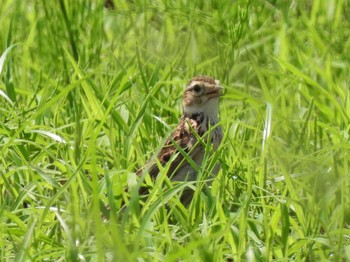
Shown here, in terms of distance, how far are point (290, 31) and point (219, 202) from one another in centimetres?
307

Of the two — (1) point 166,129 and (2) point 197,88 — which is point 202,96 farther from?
(1) point 166,129

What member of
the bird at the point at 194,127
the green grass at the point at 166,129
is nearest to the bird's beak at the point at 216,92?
the bird at the point at 194,127

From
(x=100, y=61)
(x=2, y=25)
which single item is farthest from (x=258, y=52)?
(x=2, y=25)

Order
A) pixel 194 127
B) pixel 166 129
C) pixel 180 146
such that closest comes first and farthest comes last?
pixel 180 146
pixel 166 129
pixel 194 127

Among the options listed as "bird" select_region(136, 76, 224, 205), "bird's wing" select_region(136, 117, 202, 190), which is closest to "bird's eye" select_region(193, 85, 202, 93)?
"bird" select_region(136, 76, 224, 205)

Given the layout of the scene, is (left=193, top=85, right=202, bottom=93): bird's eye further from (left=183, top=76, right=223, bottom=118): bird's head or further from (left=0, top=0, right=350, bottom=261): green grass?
(left=0, top=0, right=350, bottom=261): green grass

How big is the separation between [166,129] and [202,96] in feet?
1.00

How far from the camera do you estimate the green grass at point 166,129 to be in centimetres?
506

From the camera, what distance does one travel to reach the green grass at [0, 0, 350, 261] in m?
5.06

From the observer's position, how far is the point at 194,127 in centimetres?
669

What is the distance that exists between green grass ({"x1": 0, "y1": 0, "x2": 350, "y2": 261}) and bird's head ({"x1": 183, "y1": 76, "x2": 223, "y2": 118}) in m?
0.12

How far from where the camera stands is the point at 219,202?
5.46 meters

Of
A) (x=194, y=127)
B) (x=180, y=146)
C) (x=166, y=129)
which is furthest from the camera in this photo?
(x=194, y=127)

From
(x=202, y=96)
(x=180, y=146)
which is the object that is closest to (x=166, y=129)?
(x=180, y=146)
